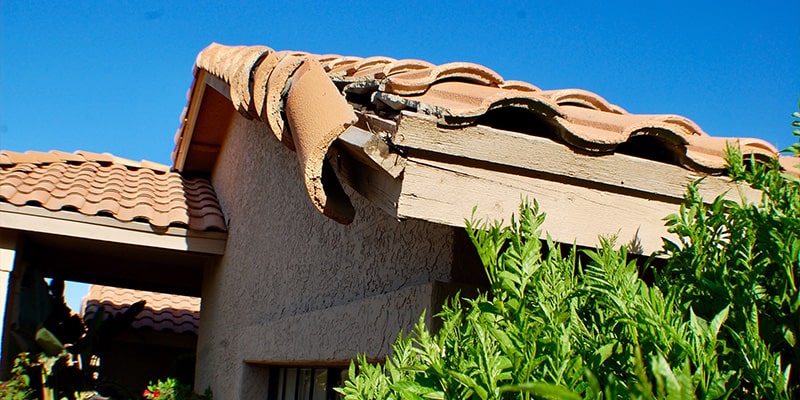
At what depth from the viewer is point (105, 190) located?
7.94m

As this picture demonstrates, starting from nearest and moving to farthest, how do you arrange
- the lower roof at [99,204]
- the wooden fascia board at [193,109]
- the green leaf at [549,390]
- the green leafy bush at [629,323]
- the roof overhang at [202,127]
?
the green leaf at [549,390] → the green leafy bush at [629,323] → the lower roof at [99,204] → the wooden fascia board at [193,109] → the roof overhang at [202,127]

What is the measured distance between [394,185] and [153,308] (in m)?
13.8

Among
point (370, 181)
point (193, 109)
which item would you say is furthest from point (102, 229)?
point (370, 181)

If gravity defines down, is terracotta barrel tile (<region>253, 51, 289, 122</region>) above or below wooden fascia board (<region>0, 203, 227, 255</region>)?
above

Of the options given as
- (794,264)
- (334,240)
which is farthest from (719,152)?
(334,240)

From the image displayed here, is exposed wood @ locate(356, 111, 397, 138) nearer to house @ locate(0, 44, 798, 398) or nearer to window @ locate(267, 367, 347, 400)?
house @ locate(0, 44, 798, 398)

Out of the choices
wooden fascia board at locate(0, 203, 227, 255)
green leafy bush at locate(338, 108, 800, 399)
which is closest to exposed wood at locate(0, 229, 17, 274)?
wooden fascia board at locate(0, 203, 227, 255)

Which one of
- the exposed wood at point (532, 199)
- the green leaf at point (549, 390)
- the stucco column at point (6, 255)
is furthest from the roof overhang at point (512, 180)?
the stucco column at point (6, 255)

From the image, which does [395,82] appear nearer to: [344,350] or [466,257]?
[466,257]

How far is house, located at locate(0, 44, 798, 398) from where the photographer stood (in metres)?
2.29

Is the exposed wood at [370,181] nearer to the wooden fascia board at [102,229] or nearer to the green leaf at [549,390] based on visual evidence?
the green leaf at [549,390]

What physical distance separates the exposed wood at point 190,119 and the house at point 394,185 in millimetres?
1640

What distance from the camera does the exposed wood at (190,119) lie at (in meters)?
8.26

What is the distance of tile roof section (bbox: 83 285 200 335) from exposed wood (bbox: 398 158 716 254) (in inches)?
466
